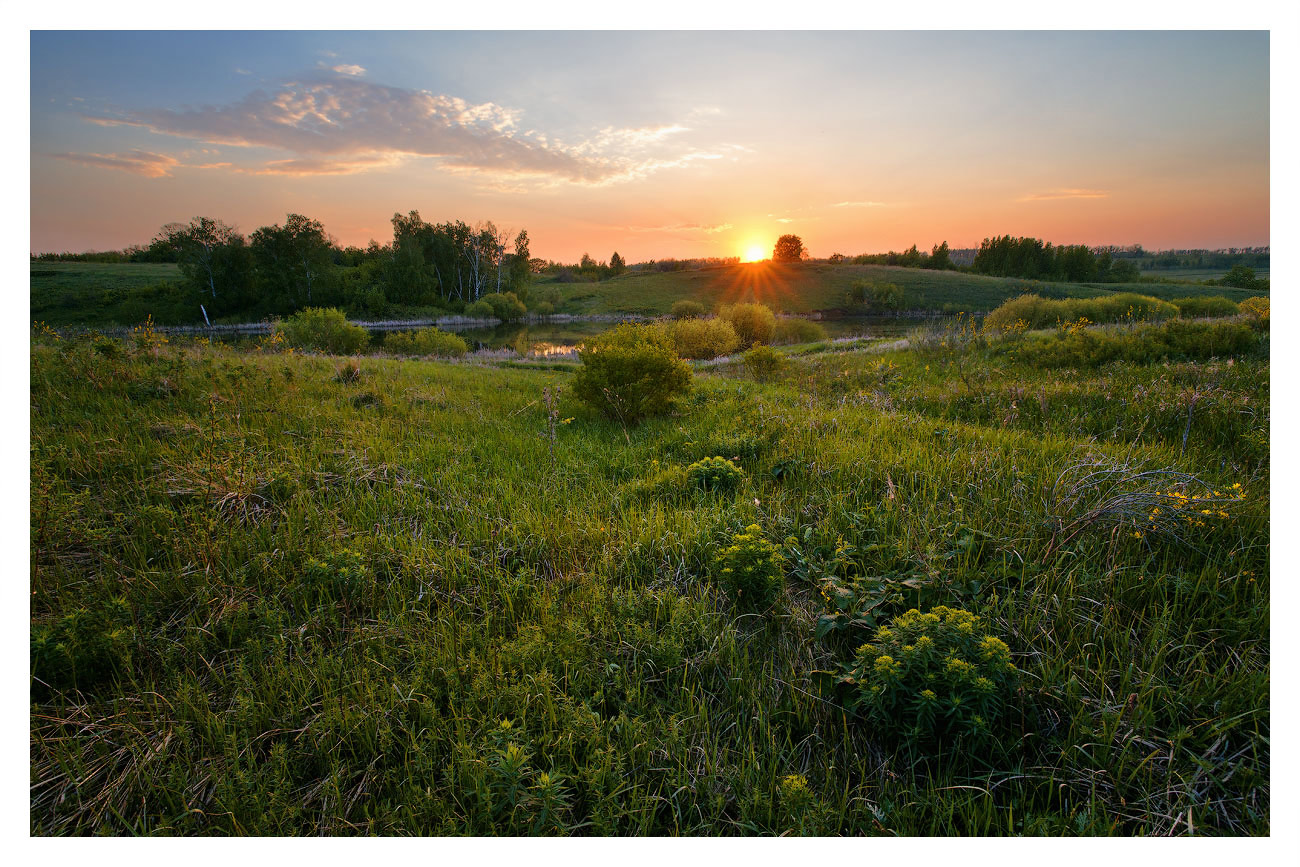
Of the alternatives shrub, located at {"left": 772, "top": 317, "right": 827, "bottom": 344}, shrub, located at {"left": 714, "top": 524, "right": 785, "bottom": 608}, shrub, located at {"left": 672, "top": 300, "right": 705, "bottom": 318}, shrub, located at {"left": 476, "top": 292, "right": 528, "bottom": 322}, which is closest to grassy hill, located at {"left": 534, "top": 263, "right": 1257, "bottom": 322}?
shrub, located at {"left": 672, "top": 300, "right": 705, "bottom": 318}

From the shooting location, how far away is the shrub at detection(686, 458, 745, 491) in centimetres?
451

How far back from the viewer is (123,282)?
194 feet

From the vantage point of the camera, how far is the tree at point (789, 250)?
98.1 metres

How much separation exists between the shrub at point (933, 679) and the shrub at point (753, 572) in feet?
2.21

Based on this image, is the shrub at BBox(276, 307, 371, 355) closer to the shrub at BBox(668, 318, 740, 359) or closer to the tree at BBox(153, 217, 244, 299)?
the shrub at BBox(668, 318, 740, 359)

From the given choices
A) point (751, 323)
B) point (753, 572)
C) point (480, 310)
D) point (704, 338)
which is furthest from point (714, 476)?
point (480, 310)

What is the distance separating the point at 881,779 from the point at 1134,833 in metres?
0.96

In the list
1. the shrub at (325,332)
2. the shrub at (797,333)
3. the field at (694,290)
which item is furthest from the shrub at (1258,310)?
the field at (694,290)

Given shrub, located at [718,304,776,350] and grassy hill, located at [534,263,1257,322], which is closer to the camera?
shrub, located at [718,304,776,350]

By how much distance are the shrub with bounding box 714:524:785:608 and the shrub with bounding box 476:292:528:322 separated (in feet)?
216

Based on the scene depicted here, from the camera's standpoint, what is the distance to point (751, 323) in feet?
134

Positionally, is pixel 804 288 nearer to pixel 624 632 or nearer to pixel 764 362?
pixel 764 362

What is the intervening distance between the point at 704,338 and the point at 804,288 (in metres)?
45.7

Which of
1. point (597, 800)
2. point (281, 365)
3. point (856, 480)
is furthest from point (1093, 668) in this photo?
point (281, 365)
